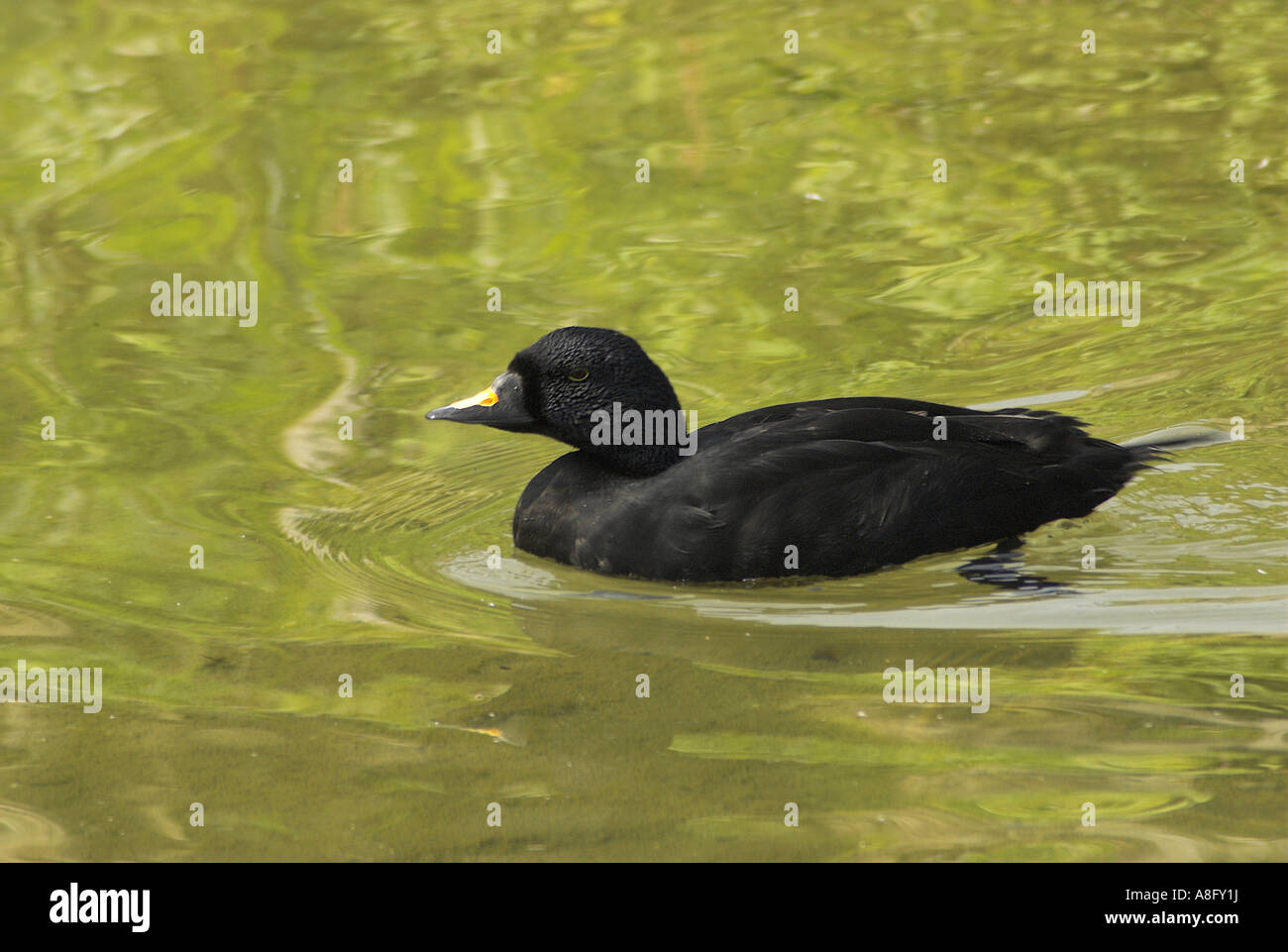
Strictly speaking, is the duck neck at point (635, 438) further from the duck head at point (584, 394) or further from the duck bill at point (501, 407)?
the duck bill at point (501, 407)

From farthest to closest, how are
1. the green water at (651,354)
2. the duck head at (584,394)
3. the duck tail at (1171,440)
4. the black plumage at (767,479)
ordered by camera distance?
the duck tail at (1171,440) < the duck head at (584,394) < the black plumage at (767,479) < the green water at (651,354)

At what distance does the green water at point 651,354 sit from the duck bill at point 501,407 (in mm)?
579

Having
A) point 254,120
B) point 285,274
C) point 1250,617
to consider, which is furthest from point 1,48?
point 1250,617

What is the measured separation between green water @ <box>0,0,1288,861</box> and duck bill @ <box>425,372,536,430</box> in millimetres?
579

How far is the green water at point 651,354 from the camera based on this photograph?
516cm

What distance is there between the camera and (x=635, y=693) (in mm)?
5816

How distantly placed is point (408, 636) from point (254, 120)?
23.2ft

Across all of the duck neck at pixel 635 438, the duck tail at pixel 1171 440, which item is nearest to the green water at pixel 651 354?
the duck tail at pixel 1171 440

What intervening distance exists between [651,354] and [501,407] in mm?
2415

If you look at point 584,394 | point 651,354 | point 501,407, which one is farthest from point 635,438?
point 651,354

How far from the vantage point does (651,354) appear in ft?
30.1

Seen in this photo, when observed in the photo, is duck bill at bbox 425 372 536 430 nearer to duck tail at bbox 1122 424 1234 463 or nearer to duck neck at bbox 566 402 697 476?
duck neck at bbox 566 402 697 476

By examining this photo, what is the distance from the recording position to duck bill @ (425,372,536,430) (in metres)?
6.85

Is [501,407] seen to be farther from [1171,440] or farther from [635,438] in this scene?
[1171,440]
